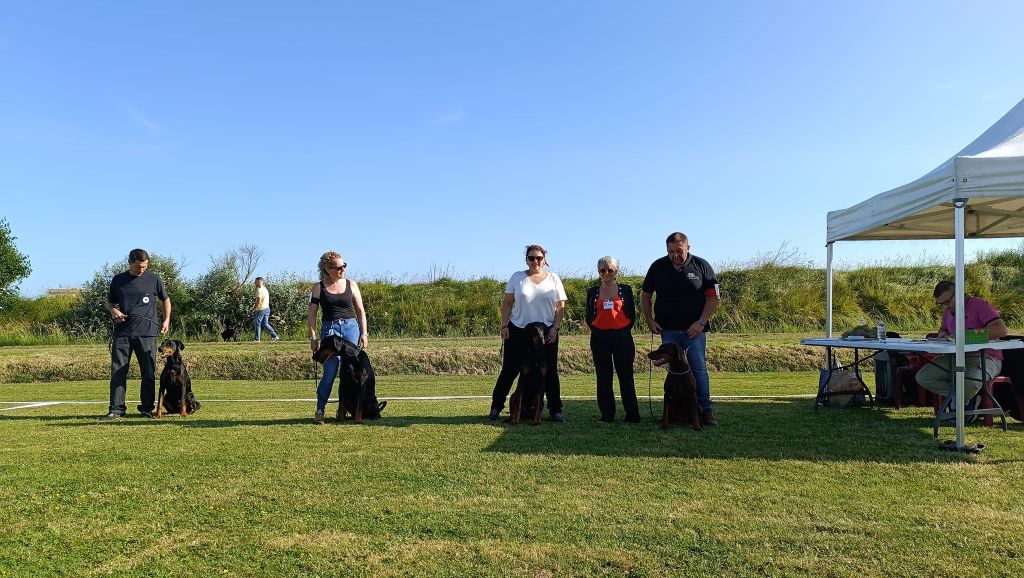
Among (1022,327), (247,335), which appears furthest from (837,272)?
(247,335)

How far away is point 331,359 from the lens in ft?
21.3

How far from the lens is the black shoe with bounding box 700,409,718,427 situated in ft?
20.5

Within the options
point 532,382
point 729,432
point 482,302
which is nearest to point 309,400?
point 532,382

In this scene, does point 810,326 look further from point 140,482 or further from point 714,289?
point 140,482

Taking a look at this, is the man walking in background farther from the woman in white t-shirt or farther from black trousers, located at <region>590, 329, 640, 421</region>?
black trousers, located at <region>590, 329, 640, 421</region>

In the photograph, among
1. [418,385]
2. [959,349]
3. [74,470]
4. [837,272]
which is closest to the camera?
[74,470]

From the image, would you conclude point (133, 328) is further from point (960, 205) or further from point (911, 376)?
point (911, 376)

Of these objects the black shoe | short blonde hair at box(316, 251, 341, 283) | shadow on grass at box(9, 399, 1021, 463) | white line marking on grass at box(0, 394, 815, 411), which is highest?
short blonde hair at box(316, 251, 341, 283)

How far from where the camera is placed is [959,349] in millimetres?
5242

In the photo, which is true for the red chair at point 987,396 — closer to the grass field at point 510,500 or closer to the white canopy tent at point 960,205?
the grass field at point 510,500

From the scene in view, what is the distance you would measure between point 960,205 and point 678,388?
257 centimetres

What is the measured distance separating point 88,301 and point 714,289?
1930cm

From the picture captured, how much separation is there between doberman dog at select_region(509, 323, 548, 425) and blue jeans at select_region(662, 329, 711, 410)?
1166 mm

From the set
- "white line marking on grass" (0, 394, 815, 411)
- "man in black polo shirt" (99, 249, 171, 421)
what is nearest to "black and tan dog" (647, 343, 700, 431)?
"white line marking on grass" (0, 394, 815, 411)
